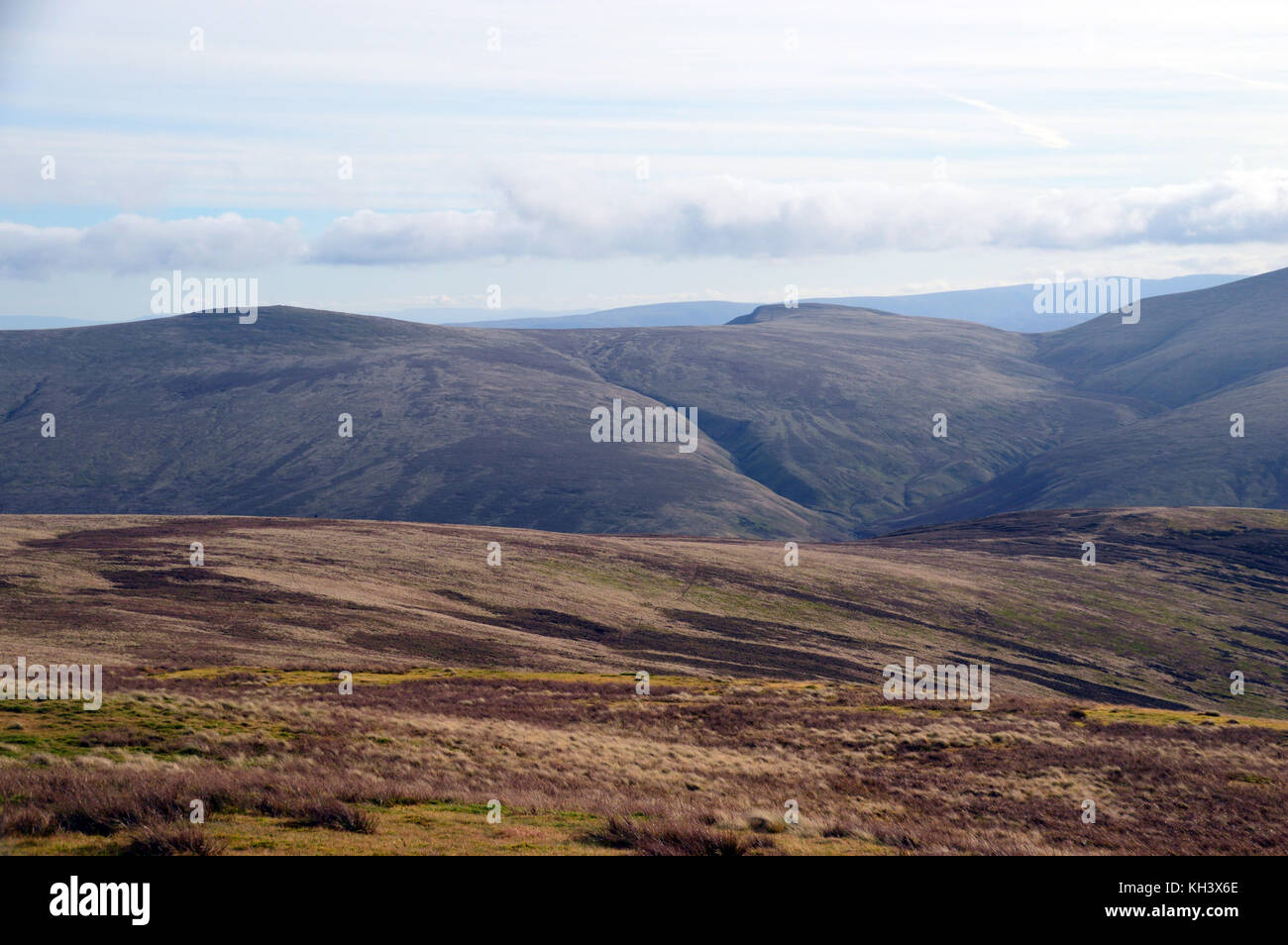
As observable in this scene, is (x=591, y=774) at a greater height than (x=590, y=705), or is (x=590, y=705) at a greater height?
(x=591, y=774)

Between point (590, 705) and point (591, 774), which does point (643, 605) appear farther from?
point (591, 774)

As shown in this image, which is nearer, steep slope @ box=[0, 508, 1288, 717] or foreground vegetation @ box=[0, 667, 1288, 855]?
foreground vegetation @ box=[0, 667, 1288, 855]

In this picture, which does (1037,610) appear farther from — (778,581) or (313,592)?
(313,592)

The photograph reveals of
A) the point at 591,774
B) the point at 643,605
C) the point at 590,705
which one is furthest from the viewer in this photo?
the point at 643,605

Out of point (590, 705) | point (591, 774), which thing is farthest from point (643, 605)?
point (591, 774)

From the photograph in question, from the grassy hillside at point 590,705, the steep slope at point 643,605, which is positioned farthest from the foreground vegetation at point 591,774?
the steep slope at point 643,605

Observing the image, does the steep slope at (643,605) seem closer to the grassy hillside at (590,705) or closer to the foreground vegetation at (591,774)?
the grassy hillside at (590,705)

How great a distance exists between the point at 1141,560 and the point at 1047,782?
127449 millimetres

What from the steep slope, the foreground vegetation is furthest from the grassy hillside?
the steep slope

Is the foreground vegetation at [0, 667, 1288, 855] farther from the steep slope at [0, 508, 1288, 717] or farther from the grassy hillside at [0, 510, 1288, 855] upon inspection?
the steep slope at [0, 508, 1288, 717]

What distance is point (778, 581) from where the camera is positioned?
11144 cm

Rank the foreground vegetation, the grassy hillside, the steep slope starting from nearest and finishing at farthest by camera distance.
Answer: the foreground vegetation, the grassy hillside, the steep slope

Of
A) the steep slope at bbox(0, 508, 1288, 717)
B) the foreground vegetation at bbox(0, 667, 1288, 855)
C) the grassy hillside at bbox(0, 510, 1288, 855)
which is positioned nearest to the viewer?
the foreground vegetation at bbox(0, 667, 1288, 855)
